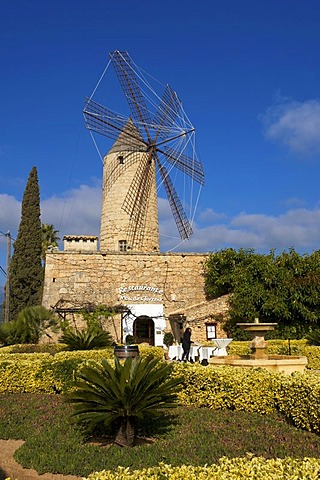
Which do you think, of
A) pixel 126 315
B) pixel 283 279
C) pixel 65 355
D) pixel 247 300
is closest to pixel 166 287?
pixel 126 315

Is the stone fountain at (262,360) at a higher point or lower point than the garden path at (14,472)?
higher

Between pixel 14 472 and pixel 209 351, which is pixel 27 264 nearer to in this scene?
pixel 209 351

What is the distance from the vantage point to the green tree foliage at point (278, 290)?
66.2 feet

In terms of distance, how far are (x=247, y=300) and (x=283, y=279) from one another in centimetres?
186

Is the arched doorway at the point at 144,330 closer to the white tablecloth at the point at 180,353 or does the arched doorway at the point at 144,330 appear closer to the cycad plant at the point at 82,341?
the white tablecloth at the point at 180,353

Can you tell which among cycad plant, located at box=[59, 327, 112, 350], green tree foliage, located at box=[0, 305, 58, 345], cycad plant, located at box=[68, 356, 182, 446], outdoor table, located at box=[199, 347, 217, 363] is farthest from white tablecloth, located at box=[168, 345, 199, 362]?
cycad plant, located at box=[68, 356, 182, 446]

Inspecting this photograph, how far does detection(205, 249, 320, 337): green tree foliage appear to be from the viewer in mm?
20188

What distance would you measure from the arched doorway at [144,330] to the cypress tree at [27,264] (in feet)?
17.6

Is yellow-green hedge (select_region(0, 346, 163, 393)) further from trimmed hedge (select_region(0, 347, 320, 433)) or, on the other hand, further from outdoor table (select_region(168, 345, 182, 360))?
outdoor table (select_region(168, 345, 182, 360))

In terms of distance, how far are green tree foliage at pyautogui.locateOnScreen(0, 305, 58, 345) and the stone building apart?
3683mm

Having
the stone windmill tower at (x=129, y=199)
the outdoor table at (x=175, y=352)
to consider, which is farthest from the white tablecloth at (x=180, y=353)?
the stone windmill tower at (x=129, y=199)

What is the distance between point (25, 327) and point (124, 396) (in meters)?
12.1

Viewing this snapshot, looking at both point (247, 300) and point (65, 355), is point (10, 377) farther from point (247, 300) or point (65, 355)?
point (247, 300)

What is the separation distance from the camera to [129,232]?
81.0 feet
